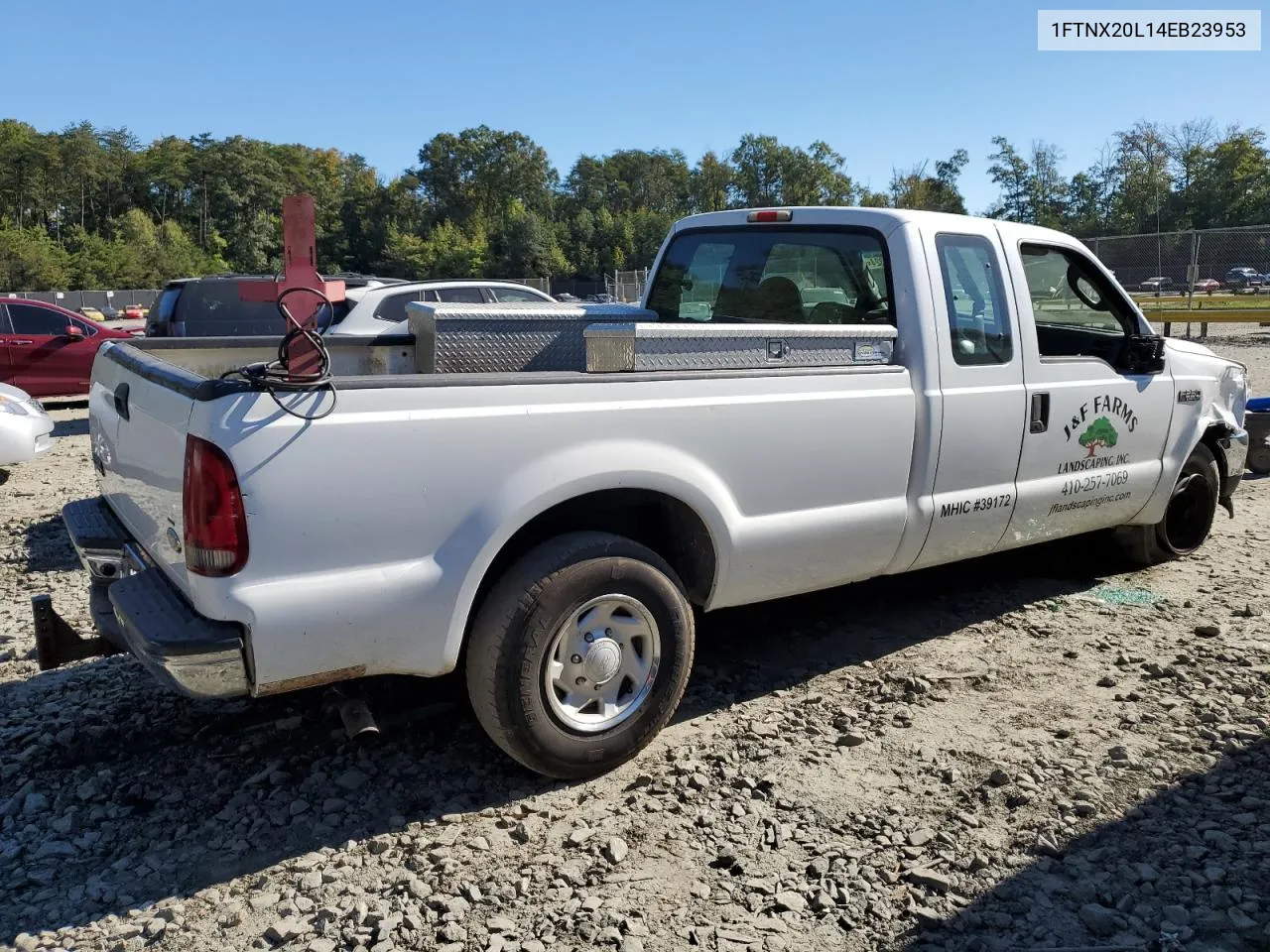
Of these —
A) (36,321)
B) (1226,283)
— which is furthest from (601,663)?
(1226,283)

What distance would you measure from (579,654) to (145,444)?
5.22 feet

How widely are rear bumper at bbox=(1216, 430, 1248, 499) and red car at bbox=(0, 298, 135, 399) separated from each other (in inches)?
507

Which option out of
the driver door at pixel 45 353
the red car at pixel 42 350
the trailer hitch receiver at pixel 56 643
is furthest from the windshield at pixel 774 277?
the driver door at pixel 45 353

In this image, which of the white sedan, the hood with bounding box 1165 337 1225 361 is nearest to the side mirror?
the hood with bounding box 1165 337 1225 361

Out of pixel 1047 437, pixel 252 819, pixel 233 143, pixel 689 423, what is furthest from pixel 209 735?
pixel 233 143

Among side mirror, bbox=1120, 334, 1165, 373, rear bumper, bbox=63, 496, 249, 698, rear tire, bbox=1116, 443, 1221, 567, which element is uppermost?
side mirror, bbox=1120, 334, 1165, 373

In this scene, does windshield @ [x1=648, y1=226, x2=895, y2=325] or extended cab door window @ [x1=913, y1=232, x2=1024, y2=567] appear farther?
windshield @ [x1=648, y1=226, x2=895, y2=325]

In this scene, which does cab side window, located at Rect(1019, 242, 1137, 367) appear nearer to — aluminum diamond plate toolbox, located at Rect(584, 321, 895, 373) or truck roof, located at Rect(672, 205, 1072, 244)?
truck roof, located at Rect(672, 205, 1072, 244)

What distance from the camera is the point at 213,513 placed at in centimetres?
284

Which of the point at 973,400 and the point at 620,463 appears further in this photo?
the point at 973,400

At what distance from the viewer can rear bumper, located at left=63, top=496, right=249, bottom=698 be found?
112 inches

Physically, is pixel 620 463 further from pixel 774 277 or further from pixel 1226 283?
pixel 1226 283

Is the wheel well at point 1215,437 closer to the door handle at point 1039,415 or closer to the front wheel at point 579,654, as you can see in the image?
the door handle at point 1039,415

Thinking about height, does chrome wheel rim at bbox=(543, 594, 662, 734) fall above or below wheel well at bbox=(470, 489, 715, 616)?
below
